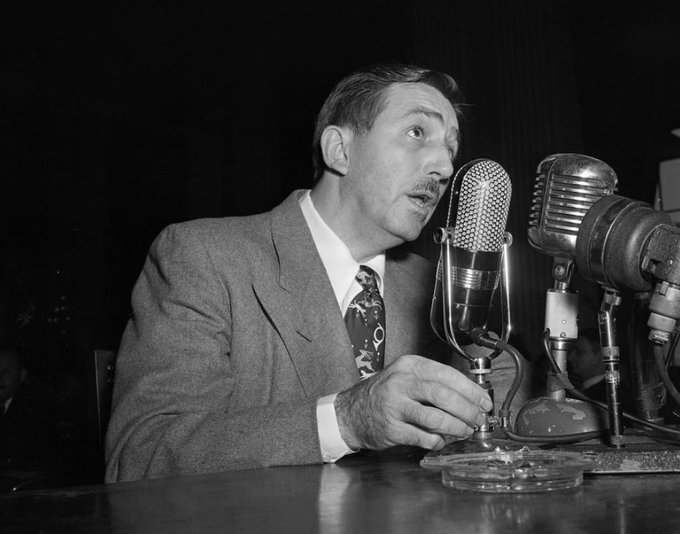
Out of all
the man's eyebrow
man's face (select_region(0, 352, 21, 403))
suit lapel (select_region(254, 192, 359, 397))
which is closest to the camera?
suit lapel (select_region(254, 192, 359, 397))

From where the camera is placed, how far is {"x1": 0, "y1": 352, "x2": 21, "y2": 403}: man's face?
4.57m

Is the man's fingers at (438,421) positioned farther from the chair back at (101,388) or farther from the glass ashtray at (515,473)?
the chair back at (101,388)

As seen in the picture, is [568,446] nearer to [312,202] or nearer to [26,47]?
[312,202]

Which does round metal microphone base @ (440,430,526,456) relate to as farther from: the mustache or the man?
the mustache

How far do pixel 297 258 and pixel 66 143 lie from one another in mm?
4805

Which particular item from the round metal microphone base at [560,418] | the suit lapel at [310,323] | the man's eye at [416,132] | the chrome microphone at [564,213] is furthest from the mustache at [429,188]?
the round metal microphone base at [560,418]

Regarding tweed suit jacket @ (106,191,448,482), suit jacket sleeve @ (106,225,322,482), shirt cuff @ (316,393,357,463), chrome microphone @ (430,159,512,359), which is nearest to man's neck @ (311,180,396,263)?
tweed suit jacket @ (106,191,448,482)

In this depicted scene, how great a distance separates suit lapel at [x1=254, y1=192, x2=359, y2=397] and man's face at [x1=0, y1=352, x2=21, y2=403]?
3.54 m

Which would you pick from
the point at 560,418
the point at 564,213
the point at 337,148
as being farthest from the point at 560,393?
the point at 337,148

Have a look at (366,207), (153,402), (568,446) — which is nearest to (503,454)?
(568,446)

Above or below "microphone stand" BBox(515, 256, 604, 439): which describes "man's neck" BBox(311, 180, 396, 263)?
above

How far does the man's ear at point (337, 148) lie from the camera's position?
6.72ft

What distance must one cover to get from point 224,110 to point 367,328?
210 inches

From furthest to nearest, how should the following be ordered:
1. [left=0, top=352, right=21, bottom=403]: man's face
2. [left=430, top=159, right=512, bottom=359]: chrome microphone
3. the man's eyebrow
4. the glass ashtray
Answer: [left=0, top=352, right=21, bottom=403]: man's face
the man's eyebrow
[left=430, top=159, right=512, bottom=359]: chrome microphone
the glass ashtray
